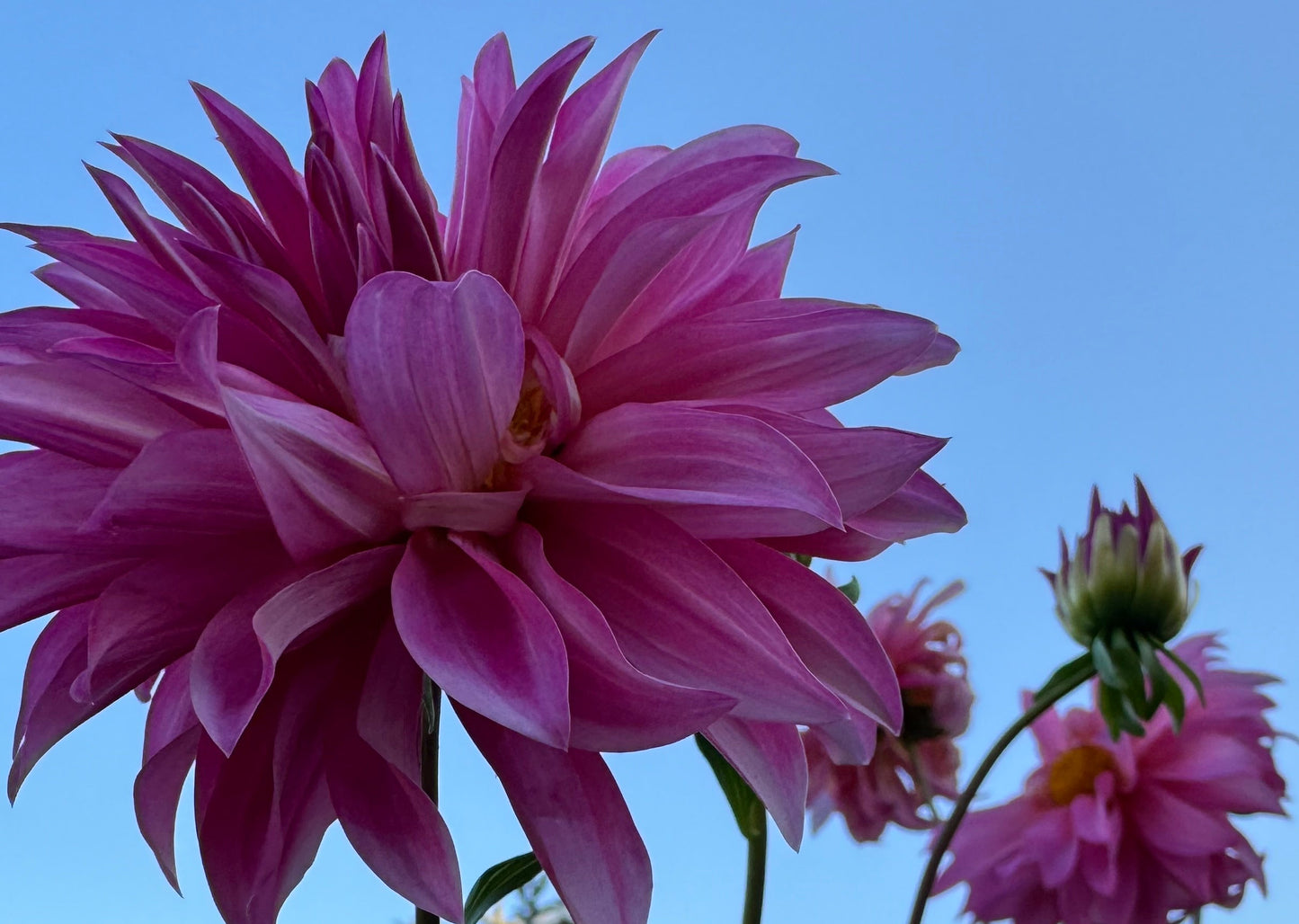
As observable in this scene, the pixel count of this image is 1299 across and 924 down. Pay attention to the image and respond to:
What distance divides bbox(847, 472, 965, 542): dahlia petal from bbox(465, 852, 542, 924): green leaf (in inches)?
7.6

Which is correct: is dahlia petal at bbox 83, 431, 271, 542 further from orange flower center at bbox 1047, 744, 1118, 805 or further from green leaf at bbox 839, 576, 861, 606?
orange flower center at bbox 1047, 744, 1118, 805

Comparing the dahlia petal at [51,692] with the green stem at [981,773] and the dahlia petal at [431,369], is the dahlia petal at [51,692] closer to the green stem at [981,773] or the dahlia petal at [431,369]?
the dahlia petal at [431,369]

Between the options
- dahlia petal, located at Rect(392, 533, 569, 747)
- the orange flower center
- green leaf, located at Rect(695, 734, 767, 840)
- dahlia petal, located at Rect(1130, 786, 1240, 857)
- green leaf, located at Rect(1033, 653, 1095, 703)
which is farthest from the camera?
the orange flower center

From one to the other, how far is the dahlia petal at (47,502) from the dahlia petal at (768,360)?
0.47 ft

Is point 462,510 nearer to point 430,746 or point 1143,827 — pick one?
point 430,746

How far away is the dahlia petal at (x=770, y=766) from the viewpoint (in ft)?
1.15

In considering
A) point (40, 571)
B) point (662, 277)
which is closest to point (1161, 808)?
point (662, 277)

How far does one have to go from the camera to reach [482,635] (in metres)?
0.30

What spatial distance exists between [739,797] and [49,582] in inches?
12.3

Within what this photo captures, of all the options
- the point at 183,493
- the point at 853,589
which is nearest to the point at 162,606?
the point at 183,493

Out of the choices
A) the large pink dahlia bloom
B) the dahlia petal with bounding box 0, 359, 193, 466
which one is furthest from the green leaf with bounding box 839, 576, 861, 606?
the dahlia petal with bounding box 0, 359, 193, 466

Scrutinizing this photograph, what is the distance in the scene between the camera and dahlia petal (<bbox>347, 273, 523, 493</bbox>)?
0.97 ft

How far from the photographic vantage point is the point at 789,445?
318 mm

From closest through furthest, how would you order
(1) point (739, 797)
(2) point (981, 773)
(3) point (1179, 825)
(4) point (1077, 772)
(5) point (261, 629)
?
1. (5) point (261, 629)
2. (1) point (739, 797)
3. (2) point (981, 773)
4. (3) point (1179, 825)
5. (4) point (1077, 772)
